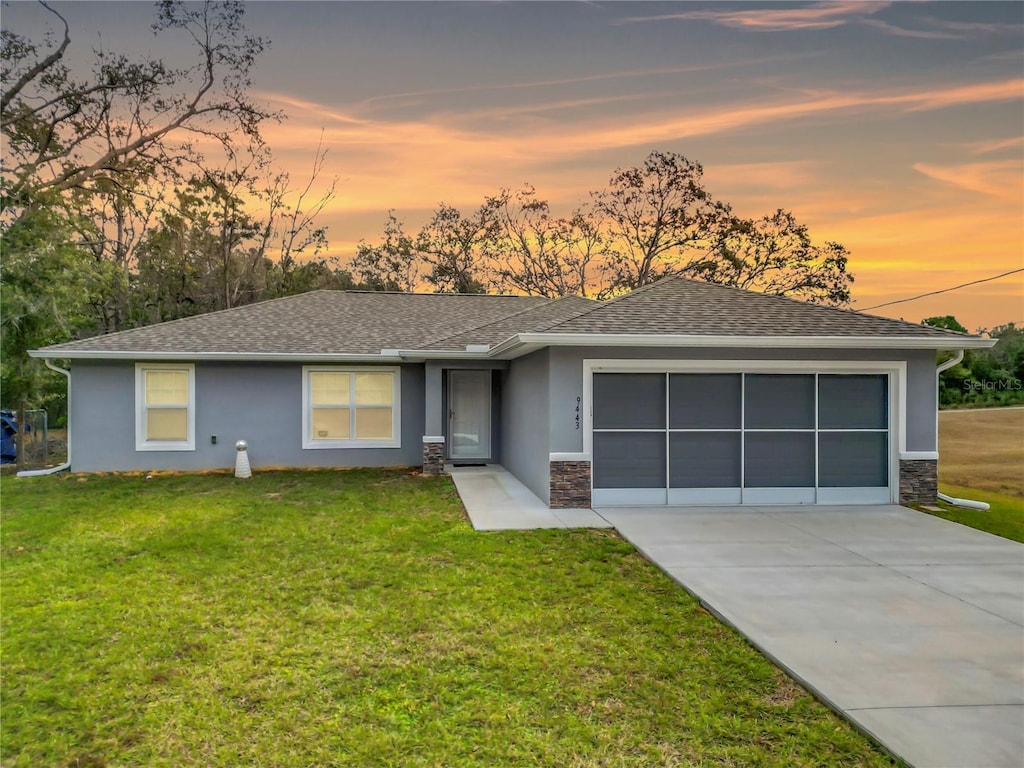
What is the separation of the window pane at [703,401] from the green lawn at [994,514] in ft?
10.8

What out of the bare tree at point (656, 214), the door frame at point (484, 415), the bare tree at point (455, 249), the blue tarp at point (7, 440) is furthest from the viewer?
the bare tree at point (455, 249)

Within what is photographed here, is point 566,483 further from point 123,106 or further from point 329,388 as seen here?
point 123,106

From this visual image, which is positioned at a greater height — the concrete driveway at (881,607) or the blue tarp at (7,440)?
the blue tarp at (7,440)

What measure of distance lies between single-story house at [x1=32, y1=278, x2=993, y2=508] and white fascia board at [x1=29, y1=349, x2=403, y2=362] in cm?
4

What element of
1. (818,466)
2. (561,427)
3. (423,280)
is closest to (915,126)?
(818,466)

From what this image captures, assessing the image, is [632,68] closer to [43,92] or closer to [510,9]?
[510,9]

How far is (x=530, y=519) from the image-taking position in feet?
26.6

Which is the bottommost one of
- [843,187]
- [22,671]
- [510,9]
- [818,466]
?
[22,671]

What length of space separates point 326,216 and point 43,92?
12749mm

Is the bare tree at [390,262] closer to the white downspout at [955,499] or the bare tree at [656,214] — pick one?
the bare tree at [656,214]

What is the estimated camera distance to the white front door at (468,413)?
13.5 meters

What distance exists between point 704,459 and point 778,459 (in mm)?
1201

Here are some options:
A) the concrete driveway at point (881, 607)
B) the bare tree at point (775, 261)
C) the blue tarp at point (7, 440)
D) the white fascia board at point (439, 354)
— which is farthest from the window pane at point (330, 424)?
the bare tree at point (775, 261)

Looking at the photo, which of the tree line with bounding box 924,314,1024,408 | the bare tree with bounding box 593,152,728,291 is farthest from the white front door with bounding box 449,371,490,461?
the tree line with bounding box 924,314,1024,408
